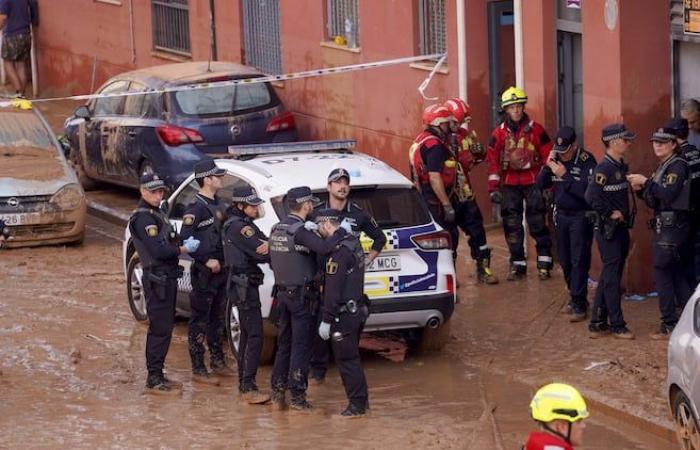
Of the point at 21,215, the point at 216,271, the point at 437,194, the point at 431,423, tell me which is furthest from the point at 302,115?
the point at 431,423

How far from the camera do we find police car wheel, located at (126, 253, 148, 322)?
46.1ft

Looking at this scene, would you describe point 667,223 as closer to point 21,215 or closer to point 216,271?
point 216,271

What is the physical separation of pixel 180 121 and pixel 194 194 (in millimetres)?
5224

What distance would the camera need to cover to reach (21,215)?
679 inches

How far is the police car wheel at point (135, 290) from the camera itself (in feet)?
46.1

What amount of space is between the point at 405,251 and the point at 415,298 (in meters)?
0.35

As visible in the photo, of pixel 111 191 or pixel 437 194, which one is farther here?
pixel 111 191

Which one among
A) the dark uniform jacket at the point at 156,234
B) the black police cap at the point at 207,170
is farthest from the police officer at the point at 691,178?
the dark uniform jacket at the point at 156,234

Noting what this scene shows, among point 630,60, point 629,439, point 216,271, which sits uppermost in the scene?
point 630,60

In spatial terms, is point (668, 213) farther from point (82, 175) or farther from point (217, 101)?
point (82, 175)

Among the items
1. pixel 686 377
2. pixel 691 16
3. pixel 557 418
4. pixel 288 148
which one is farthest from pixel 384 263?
pixel 557 418

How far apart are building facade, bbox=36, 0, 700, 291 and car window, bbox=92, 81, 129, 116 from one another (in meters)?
2.11

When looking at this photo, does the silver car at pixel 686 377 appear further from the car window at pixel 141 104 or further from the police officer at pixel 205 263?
the car window at pixel 141 104

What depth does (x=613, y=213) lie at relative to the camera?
1252cm
